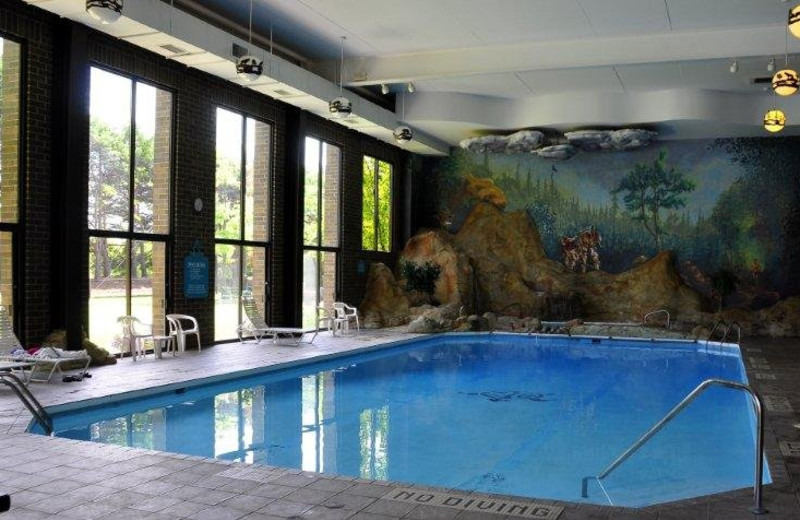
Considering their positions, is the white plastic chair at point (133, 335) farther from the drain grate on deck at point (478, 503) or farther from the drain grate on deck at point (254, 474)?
the drain grate on deck at point (478, 503)

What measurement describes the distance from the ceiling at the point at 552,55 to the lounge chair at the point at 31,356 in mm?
5373

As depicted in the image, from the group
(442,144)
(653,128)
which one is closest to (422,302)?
(442,144)

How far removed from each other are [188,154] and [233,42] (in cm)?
196

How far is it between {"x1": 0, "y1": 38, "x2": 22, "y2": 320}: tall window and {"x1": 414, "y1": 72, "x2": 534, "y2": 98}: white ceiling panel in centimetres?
765

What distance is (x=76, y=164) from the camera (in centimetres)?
926

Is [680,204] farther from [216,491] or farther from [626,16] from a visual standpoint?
[216,491]

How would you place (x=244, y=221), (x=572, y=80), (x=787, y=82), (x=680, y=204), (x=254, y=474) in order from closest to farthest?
(x=254, y=474) < (x=787, y=82) < (x=244, y=221) < (x=572, y=80) < (x=680, y=204)

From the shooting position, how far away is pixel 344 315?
15.2 m

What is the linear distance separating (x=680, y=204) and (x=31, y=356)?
1500 cm

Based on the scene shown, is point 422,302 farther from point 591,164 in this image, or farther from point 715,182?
point 715,182

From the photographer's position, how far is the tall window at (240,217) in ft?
40.9

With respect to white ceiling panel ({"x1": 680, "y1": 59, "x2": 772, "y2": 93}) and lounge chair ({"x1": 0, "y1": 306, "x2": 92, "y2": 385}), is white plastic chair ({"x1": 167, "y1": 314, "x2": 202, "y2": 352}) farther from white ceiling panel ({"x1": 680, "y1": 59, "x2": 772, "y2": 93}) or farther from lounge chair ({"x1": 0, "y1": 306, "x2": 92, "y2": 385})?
white ceiling panel ({"x1": 680, "y1": 59, "x2": 772, "y2": 93})

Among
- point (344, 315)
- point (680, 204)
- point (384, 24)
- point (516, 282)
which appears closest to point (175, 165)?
point (384, 24)

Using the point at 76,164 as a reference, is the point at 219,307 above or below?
below
